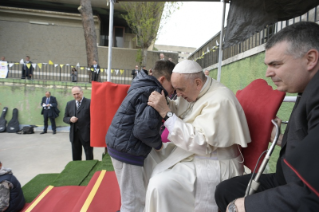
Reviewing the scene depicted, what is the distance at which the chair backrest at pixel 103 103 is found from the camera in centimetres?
279

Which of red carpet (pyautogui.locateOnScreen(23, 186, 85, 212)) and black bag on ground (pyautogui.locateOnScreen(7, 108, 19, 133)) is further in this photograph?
black bag on ground (pyautogui.locateOnScreen(7, 108, 19, 133))

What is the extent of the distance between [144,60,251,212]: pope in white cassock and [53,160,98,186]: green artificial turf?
2430mm

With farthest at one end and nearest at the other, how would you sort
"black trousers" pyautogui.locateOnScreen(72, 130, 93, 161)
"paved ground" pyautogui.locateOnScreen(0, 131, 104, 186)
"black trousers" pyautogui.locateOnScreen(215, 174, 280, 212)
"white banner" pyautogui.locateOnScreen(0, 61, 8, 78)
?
1. "white banner" pyautogui.locateOnScreen(0, 61, 8, 78)
2. "paved ground" pyautogui.locateOnScreen(0, 131, 104, 186)
3. "black trousers" pyautogui.locateOnScreen(72, 130, 93, 161)
4. "black trousers" pyautogui.locateOnScreen(215, 174, 280, 212)

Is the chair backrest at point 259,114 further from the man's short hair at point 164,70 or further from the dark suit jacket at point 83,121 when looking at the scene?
the dark suit jacket at point 83,121

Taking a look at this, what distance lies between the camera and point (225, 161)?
1.86 m

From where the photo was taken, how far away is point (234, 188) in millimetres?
1588

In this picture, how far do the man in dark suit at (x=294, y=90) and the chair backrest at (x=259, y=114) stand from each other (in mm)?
309

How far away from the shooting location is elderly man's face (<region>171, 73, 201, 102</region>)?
1.95 m

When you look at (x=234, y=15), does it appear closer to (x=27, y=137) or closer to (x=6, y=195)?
(x=6, y=195)

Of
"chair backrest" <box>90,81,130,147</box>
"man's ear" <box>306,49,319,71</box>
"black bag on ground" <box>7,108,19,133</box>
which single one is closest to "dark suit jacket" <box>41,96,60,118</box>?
"black bag on ground" <box>7,108,19,133</box>

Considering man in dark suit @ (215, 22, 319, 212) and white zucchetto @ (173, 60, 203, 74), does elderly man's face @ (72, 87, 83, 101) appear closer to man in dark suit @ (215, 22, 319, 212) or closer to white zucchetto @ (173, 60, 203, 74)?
white zucchetto @ (173, 60, 203, 74)

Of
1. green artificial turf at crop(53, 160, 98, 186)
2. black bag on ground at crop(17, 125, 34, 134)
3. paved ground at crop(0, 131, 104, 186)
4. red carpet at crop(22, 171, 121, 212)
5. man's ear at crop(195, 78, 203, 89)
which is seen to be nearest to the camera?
man's ear at crop(195, 78, 203, 89)

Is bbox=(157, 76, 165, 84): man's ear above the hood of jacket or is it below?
above

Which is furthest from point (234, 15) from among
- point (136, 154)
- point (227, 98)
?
point (136, 154)
